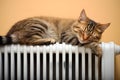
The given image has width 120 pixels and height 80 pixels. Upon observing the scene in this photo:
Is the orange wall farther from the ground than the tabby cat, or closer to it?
farther from the ground

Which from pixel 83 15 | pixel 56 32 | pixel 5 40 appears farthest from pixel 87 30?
pixel 5 40

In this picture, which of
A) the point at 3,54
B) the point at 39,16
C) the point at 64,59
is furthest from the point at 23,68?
the point at 39,16

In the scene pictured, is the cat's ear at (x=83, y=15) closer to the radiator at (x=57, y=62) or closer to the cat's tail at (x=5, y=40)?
the radiator at (x=57, y=62)

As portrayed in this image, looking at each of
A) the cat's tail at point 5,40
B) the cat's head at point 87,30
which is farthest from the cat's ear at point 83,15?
the cat's tail at point 5,40

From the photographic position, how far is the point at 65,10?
1.50 m

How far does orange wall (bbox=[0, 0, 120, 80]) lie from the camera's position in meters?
1.49

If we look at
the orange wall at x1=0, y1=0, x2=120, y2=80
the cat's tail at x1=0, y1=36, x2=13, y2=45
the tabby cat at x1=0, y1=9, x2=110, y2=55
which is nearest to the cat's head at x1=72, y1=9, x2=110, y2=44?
the tabby cat at x1=0, y1=9, x2=110, y2=55

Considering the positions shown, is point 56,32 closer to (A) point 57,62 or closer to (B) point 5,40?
(A) point 57,62

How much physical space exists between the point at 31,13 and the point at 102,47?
0.58 metres

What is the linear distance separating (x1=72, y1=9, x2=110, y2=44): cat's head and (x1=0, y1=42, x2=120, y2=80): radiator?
0.08 m

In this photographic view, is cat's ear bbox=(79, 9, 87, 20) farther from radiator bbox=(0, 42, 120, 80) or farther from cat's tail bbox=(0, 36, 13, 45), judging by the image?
cat's tail bbox=(0, 36, 13, 45)

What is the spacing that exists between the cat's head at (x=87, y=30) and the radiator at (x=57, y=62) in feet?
0.25

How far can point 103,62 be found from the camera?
1.36 metres

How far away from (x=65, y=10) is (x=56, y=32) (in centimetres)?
20
